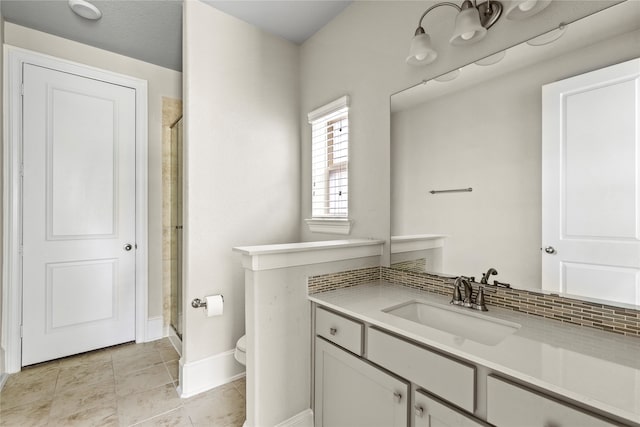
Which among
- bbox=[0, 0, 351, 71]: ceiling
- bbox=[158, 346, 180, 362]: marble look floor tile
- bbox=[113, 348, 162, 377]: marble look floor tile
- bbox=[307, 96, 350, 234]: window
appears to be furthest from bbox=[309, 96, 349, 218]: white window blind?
bbox=[113, 348, 162, 377]: marble look floor tile

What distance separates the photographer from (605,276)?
42.6 inches

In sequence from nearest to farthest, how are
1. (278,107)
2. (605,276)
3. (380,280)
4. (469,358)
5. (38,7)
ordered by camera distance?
(469,358)
(605,276)
(380,280)
(38,7)
(278,107)

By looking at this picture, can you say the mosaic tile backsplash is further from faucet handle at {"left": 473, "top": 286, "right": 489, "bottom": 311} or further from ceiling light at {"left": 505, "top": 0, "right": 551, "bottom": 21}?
ceiling light at {"left": 505, "top": 0, "right": 551, "bottom": 21}

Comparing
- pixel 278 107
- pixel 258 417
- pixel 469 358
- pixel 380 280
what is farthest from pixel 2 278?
pixel 469 358

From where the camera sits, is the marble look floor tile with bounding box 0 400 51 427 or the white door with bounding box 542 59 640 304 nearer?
the white door with bounding box 542 59 640 304

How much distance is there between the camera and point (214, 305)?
1.95 meters

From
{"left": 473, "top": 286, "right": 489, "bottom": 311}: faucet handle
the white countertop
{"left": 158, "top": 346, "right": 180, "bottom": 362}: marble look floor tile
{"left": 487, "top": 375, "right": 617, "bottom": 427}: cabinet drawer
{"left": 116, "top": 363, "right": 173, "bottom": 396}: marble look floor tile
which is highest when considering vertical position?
{"left": 473, "top": 286, "right": 489, "bottom": 311}: faucet handle

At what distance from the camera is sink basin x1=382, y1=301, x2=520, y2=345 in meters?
1.20

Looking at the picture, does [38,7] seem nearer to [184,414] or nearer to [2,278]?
[2,278]

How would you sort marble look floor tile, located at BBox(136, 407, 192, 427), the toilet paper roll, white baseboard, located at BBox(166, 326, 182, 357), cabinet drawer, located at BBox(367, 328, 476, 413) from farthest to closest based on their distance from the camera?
white baseboard, located at BBox(166, 326, 182, 357)
the toilet paper roll
marble look floor tile, located at BBox(136, 407, 192, 427)
cabinet drawer, located at BBox(367, 328, 476, 413)

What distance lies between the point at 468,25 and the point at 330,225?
1.45 m

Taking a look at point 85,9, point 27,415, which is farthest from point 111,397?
point 85,9

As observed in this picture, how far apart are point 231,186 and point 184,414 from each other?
1.47 meters

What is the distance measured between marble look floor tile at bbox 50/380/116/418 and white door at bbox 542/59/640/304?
258 centimetres
